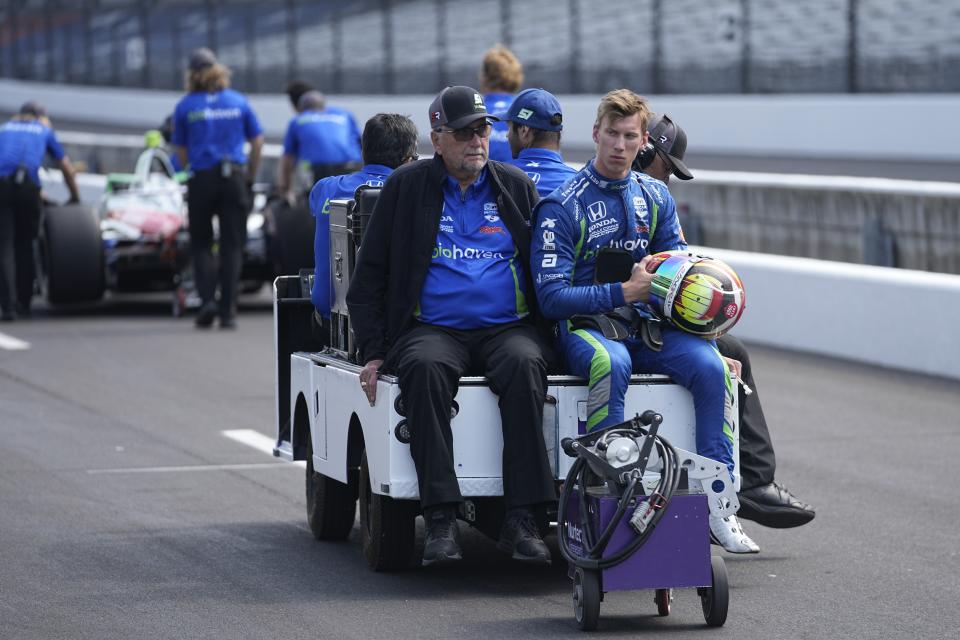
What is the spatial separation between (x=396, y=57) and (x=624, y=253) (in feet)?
107

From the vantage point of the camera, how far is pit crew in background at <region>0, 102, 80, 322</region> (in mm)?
16719

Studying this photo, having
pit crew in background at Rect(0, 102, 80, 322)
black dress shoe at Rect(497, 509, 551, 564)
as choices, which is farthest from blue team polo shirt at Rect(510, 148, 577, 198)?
pit crew in background at Rect(0, 102, 80, 322)

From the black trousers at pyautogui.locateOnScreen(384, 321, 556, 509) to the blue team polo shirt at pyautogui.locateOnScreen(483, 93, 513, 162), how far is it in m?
4.21

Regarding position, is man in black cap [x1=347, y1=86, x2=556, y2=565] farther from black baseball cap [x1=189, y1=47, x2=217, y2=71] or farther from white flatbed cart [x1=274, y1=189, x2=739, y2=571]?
black baseball cap [x1=189, y1=47, x2=217, y2=71]

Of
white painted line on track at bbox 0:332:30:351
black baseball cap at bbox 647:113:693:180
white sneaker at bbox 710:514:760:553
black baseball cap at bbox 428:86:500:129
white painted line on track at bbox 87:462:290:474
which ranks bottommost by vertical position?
white painted line on track at bbox 0:332:30:351

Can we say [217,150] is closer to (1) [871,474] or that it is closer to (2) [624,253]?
(1) [871,474]

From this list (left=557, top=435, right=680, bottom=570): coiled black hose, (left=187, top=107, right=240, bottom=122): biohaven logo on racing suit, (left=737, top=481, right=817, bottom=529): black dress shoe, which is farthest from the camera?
(left=187, top=107, right=240, bottom=122): biohaven logo on racing suit

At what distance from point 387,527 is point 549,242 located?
121 centimetres

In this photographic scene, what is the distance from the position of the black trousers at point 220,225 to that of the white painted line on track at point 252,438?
4836mm

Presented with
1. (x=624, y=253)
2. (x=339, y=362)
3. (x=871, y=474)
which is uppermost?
(x=624, y=253)

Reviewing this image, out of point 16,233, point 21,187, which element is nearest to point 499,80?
point 21,187

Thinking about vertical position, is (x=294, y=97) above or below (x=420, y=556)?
above

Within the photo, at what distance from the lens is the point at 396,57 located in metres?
38.9

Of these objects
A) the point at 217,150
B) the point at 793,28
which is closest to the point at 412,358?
the point at 217,150
